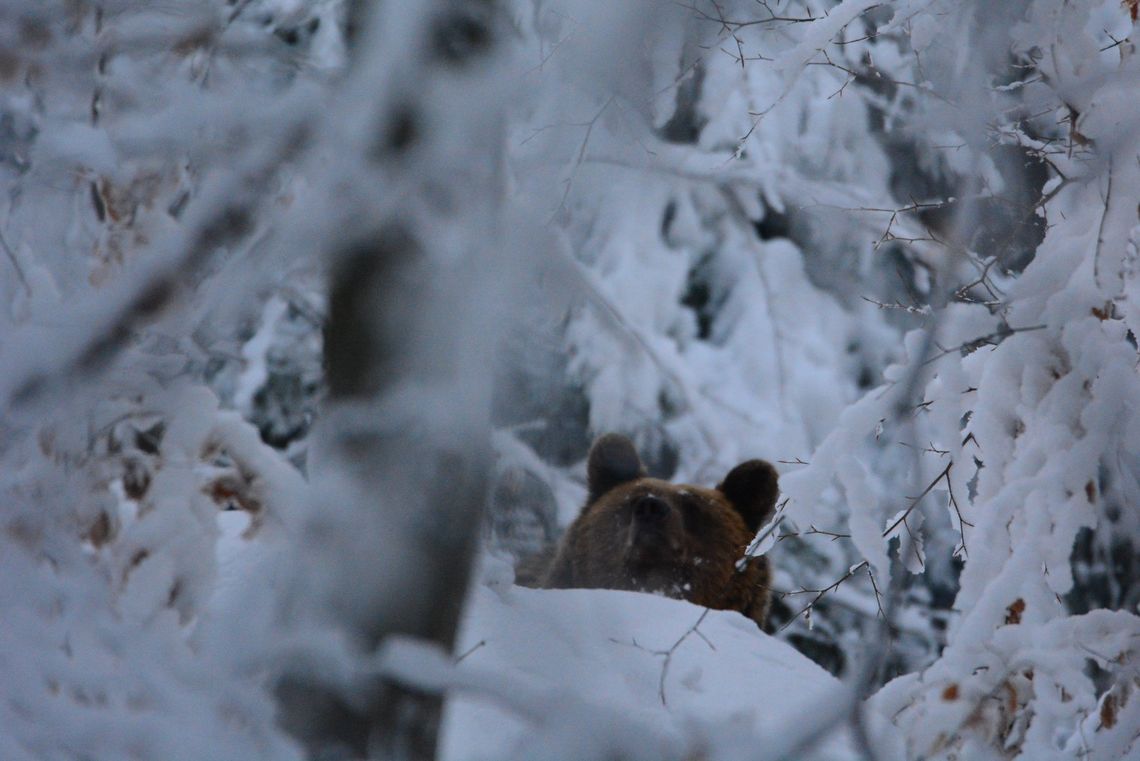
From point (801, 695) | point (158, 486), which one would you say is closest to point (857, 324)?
point (801, 695)

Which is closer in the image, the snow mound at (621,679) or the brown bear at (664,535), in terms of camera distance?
the snow mound at (621,679)

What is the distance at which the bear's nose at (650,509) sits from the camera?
477cm

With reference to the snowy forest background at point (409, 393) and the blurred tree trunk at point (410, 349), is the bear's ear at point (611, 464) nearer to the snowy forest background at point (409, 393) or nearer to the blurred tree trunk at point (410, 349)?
the snowy forest background at point (409, 393)

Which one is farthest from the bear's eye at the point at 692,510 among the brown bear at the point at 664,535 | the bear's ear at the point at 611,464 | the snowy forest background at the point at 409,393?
the snowy forest background at the point at 409,393

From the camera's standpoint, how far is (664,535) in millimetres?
4793

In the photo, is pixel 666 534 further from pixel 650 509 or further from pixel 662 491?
pixel 662 491

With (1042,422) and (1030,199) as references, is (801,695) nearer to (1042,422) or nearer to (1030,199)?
(1042,422)

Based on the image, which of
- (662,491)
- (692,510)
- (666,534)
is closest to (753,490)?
(692,510)

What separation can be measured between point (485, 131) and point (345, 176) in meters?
0.19

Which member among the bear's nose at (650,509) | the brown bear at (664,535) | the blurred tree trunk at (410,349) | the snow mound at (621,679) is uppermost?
the blurred tree trunk at (410,349)

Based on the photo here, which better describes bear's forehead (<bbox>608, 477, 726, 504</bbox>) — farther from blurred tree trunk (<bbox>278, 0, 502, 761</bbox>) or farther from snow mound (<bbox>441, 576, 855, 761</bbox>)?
blurred tree trunk (<bbox>278, 0, 502, 761</bbox>)

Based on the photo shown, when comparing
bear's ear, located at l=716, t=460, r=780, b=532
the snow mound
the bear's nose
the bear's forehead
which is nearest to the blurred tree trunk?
the snow mound

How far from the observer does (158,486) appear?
1638 millimetres

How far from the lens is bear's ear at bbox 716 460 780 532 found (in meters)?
5.21
